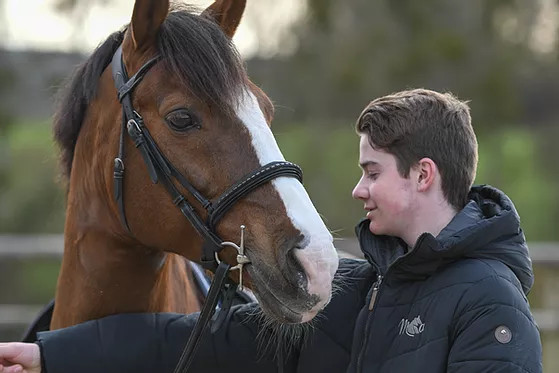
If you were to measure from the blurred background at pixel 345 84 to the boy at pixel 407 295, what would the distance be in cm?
504

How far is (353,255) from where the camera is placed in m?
6.20

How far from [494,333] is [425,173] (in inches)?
17.6

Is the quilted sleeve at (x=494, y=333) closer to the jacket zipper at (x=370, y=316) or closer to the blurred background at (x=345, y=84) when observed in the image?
the jacket zipper at (x=370, y=316)

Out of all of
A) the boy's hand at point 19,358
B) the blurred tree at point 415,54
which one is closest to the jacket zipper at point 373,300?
the boy's hand at point 19,358

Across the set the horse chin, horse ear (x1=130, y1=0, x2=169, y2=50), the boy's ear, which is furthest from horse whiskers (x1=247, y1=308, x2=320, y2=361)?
horse ear (x1=130, y1=0, x2=169, y2=50)

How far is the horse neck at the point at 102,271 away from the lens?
248 cm

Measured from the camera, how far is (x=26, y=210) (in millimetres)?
8477

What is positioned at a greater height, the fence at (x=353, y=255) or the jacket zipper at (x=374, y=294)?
the jacket zipper at (x=374, y=294)

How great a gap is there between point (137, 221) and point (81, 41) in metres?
6.01

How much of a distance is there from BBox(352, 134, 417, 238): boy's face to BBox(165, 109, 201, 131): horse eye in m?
0.45

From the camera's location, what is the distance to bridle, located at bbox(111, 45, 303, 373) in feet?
7.16

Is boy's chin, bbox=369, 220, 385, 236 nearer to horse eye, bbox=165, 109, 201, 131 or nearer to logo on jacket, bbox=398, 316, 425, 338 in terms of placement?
logo on jacket, bbox=398, 316, 425, 338

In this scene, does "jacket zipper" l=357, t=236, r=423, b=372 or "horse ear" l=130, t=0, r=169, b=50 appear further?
"horse ear" l=130, t=0, r=169, b=50

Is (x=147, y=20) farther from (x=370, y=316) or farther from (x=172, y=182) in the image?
(x=370, y=316)
